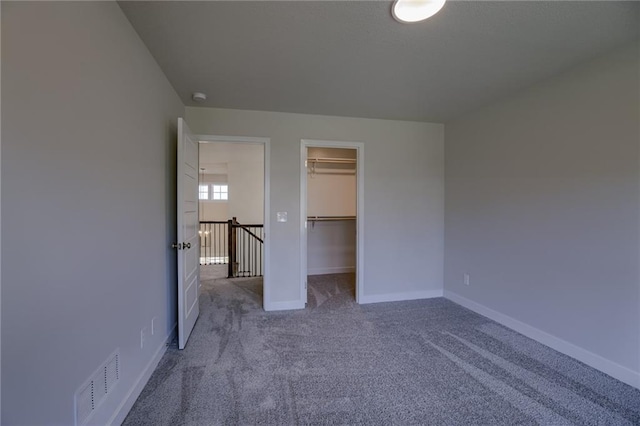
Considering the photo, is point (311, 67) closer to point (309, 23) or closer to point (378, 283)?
point (309, 23)

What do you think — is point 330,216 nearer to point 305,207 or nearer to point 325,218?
point 325,218

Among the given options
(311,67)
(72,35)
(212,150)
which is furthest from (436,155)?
(212,150)

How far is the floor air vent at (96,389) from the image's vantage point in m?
1.27

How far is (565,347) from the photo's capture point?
2.34 meters

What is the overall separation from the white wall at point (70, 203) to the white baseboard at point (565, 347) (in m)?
3.28

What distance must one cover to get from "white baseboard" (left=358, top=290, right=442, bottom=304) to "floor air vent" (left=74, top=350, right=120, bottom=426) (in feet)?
8.68

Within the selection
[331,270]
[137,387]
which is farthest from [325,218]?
[137,387]

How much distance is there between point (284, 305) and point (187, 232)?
1452mm

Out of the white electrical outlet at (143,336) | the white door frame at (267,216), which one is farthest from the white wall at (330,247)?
the white electrical outlet at (143,336)

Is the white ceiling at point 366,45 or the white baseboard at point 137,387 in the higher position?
the white ceiling at point 366,45

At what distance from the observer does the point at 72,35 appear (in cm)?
120

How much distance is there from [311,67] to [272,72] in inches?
13.3

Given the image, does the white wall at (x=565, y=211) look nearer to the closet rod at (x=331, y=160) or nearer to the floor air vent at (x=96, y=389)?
the closet rod at (x=331, y=160)

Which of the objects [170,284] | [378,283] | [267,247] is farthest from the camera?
[378,283]
